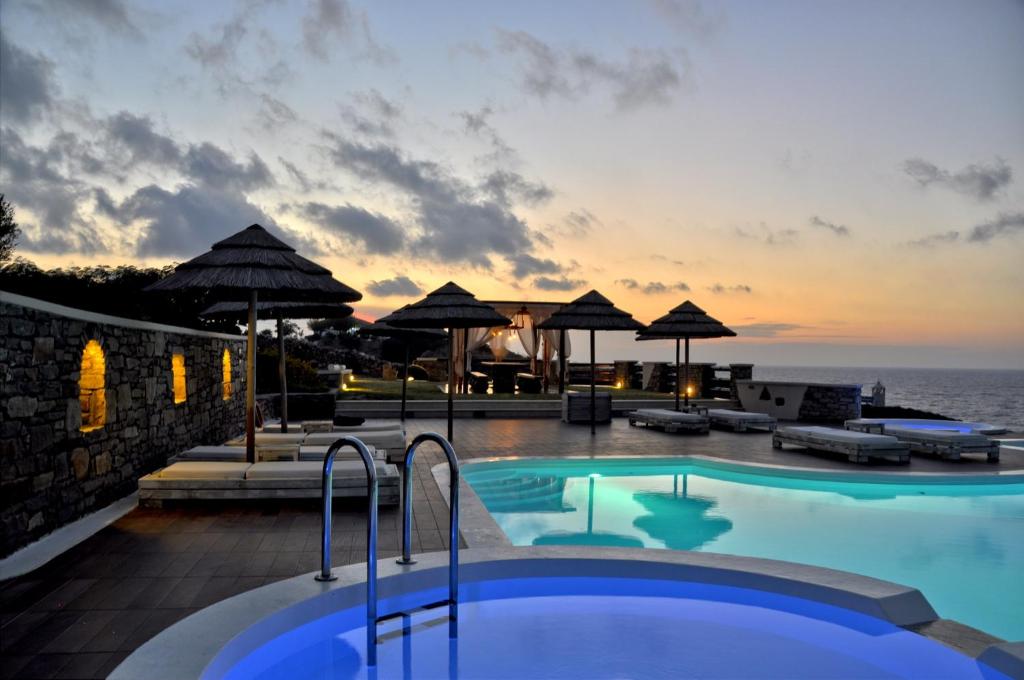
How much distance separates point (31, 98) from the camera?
1230cm

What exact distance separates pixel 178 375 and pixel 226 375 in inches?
107

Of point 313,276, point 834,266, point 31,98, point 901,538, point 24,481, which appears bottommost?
point 901,538

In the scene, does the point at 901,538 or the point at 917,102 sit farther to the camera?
the point at 917,102

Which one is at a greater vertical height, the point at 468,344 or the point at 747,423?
the point at 468,344

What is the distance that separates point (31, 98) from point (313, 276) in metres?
9.22

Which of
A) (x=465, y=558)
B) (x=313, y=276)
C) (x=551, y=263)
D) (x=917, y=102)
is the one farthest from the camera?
(x=551, y=263)

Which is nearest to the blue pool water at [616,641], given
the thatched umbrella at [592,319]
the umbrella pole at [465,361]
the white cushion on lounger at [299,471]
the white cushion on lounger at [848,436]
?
the white cushion on lounger at [299,471]

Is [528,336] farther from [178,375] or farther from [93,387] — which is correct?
[93,387]

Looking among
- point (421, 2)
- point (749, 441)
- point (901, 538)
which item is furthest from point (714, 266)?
point (901, 538)

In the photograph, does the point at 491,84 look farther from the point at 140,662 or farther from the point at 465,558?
A: the point at 140,662

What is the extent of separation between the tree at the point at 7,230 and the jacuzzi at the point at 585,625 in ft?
90.1

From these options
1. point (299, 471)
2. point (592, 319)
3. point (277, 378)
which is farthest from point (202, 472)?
point (277, 378)

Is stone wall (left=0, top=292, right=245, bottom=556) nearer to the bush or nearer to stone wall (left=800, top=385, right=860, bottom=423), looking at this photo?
the bush

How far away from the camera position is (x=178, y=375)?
812cm
